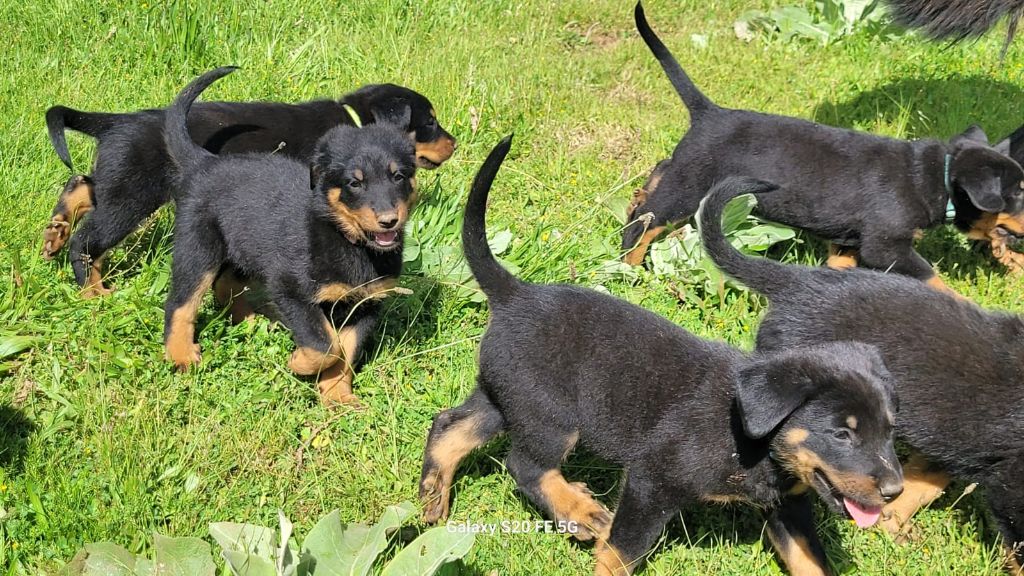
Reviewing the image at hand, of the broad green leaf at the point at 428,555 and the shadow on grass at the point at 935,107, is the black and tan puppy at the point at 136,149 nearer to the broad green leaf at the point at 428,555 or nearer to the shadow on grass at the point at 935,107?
the broad green leaf at the point at 428,555

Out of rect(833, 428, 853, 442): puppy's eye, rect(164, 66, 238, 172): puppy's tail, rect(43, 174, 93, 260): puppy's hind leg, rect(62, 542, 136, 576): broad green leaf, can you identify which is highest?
rect(833, 428, 853, 442): puppy's eye

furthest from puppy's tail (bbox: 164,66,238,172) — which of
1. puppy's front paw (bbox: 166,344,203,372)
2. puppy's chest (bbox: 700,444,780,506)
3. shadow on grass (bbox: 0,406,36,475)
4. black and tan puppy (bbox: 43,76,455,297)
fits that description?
puppy's chest (bbox: 700,444,780,506)

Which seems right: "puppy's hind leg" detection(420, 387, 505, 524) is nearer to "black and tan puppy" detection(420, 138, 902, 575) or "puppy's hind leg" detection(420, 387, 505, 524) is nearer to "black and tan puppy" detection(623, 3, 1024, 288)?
"black and tan puppy" detection(420, 138, 902, 575)

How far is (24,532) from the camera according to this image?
398 cm

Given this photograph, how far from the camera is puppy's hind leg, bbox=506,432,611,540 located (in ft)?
13.6

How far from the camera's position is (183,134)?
17.0ft

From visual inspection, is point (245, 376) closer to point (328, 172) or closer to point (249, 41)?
point (328, 172)

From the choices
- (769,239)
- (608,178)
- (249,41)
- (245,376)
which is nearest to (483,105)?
(608,178)

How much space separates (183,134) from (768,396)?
3.31m

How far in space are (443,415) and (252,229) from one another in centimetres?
137

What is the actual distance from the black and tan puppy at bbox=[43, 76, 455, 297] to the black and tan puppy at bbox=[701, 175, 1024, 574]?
2.68m

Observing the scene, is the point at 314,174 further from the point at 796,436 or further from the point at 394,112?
the point at 796,436

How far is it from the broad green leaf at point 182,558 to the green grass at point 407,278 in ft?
1.72

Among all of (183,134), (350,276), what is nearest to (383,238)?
(350,276)
